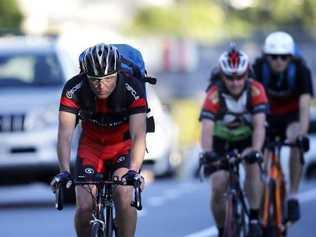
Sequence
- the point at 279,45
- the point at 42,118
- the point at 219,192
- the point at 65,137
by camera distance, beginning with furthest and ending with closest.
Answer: the point at 42,118 → the point at 279,45 → the point at 219,192 → the point at 65,137

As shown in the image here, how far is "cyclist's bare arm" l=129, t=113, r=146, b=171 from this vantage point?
31.9 ft

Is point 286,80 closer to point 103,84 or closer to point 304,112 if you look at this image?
point 304,112

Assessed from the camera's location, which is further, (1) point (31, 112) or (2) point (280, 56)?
(1) point (31, 112)

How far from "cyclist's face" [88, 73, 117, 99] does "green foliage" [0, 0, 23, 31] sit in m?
A: 28.7

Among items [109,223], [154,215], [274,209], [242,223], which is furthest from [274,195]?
[109,223]

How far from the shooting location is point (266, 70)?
13719mm

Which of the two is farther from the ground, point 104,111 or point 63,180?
point 104,111

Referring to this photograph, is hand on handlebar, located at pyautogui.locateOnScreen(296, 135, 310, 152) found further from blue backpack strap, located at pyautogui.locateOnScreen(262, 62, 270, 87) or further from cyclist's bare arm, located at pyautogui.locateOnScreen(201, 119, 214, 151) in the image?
cyclist's bare arm, located at pyautogui.locateOnScreen(201, 119, 214, 151)

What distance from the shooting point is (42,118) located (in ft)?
56.7

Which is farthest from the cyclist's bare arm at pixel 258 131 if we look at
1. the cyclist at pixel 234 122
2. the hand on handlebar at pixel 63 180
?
the hand on handlebar at pixel 63 180

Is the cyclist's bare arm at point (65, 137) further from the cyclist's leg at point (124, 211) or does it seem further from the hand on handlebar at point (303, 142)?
the hand on handlebar at point (303, 142)

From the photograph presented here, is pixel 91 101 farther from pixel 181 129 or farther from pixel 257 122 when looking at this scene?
pixel 181 129

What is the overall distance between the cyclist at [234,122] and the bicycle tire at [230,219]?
12cm

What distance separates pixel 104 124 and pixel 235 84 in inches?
88.4
